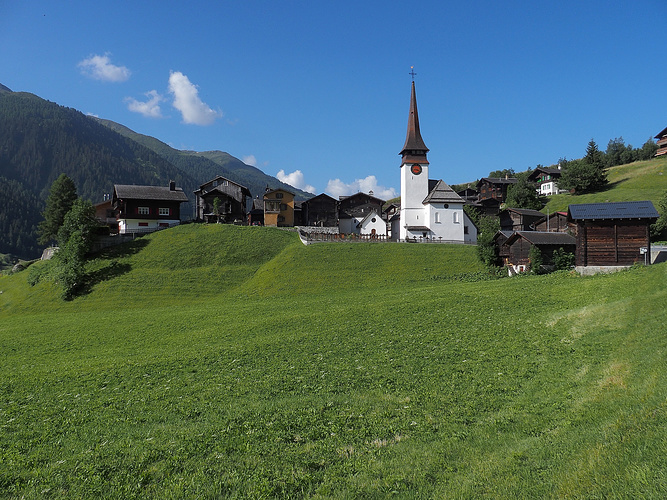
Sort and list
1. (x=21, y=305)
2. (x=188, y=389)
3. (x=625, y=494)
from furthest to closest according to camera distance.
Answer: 1. (x=21, y=305)
2. (x=188, y=389)
3. (x=625, y=494)

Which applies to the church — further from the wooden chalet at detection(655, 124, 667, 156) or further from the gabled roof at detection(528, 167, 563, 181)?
the gabled roof at detection(528, 167, 563, 181)

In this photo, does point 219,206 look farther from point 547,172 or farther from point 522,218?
point 547,172

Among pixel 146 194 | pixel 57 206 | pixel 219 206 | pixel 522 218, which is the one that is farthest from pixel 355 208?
pixel 57 206

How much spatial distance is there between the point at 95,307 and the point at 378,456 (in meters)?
39.5

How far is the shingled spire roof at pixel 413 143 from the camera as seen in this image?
74.0 meters

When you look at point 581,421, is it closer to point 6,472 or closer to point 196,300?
point 6,472

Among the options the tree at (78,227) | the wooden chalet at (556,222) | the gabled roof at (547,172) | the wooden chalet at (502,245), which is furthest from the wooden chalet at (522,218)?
the tree at (78,227)

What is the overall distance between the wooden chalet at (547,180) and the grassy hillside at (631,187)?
470 inches

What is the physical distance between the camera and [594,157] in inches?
3713

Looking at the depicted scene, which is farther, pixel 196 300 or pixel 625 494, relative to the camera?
pixel 196 300

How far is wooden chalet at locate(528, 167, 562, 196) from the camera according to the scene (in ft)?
353

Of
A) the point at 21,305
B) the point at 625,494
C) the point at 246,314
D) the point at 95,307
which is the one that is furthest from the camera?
the point at 21,305

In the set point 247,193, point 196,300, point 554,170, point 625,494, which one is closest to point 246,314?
point 196,300

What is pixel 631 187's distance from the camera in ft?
285
